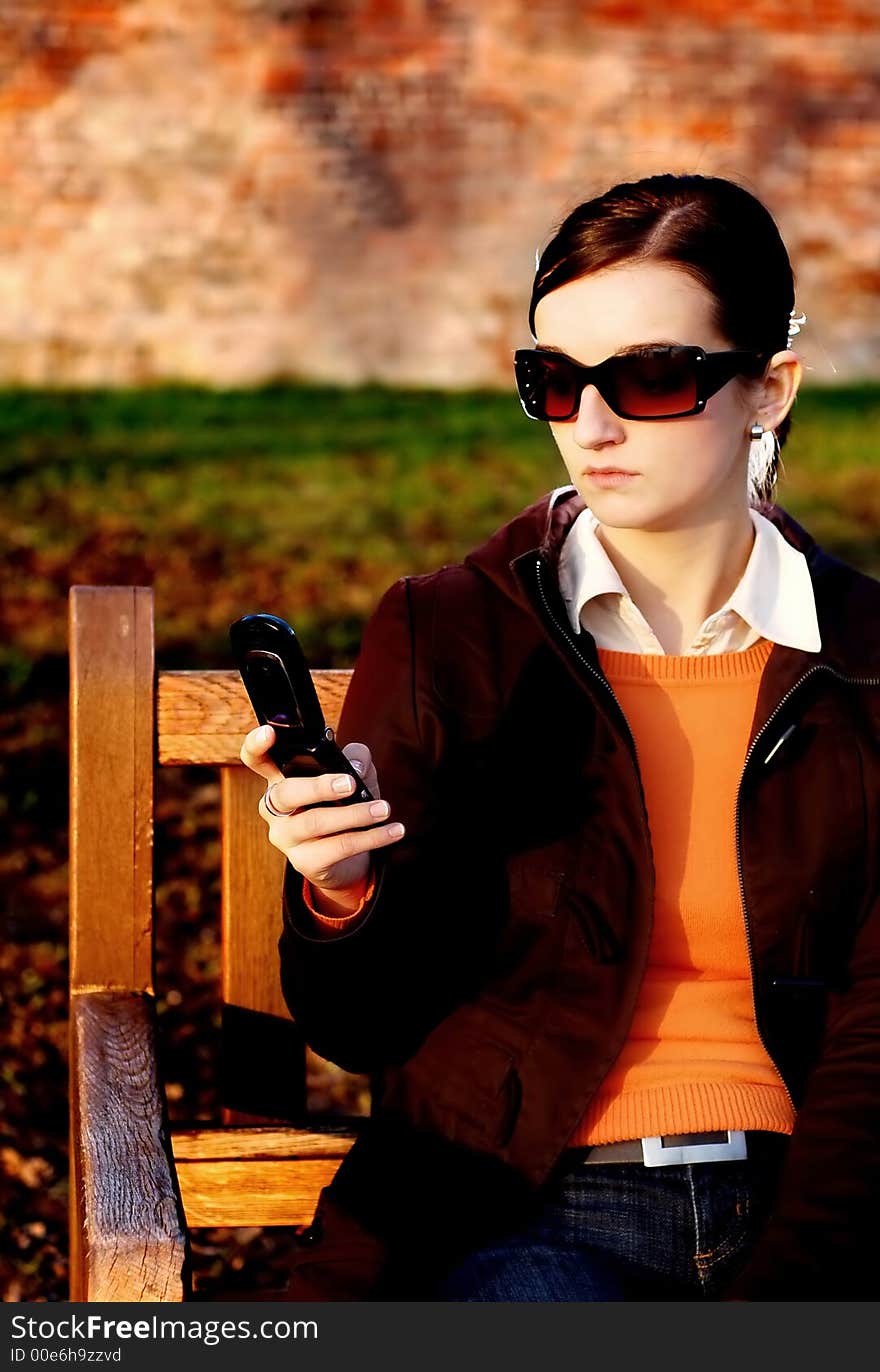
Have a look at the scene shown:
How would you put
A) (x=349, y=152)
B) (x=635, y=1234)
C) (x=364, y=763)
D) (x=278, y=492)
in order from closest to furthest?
(x=364, y=763), (x=635, y=1234), (x=278, y=492), (x=349, y=152)

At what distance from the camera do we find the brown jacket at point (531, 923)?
79.4 inches

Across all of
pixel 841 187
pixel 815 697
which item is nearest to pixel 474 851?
pixel 815 697

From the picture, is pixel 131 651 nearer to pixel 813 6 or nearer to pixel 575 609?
pixel 575 609

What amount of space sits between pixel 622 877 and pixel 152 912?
2.28 ft

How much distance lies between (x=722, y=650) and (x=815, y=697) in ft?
0.48

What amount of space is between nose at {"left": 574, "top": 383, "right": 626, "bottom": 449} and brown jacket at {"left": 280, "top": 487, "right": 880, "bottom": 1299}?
173 mm

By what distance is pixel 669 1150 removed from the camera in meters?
2.04

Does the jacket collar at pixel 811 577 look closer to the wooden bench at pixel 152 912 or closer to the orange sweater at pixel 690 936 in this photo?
the orange sweater at pixel 690 936

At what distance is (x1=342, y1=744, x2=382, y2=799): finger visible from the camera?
189 cm

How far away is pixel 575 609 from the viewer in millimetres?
2170

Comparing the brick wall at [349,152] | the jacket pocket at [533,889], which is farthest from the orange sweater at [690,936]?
the brick wall at [349,152]

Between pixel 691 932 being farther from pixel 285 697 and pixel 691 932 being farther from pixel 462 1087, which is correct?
pixel 285 697

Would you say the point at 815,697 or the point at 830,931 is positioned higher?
the point at 815,697

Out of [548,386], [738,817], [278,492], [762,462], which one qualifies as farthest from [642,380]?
[278,492]
